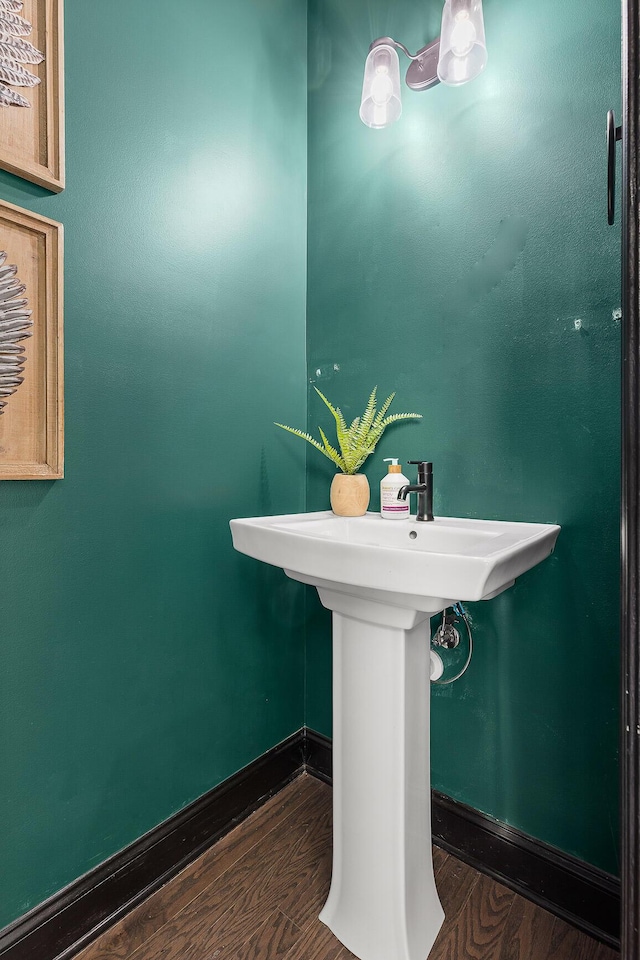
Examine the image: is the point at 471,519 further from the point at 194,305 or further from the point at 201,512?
the point at 194,305

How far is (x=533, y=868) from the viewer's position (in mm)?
1213

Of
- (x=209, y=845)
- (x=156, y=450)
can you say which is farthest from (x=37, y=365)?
(x=209, y=845)

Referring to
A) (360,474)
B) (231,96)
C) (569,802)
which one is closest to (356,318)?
(360,474)

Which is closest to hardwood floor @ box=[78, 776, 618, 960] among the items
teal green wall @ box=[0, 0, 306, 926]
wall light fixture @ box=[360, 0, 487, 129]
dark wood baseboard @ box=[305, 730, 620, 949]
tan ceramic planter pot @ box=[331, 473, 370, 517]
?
dark wood baseboard @ box=[305, 730, 620, 949]

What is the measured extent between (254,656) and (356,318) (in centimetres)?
106

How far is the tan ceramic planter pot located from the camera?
1.43m

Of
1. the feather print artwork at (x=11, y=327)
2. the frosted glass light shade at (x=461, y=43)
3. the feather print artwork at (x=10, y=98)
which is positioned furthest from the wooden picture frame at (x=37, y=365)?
the frosted glass light shade at (x=461, y=43)

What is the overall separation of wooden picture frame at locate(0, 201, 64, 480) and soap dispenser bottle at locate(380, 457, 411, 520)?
76 centimetres

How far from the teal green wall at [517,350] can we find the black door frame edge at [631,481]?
0.68 meters

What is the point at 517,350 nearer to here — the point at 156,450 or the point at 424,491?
the point at 424,491

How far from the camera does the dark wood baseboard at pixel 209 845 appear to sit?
104 centimetres

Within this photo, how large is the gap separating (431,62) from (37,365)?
125 centimetres

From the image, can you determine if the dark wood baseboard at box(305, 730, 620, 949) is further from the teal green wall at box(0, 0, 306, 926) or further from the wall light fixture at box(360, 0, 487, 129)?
the wall light fixture at box(360, 0, 487, 129)

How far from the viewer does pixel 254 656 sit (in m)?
1.52
